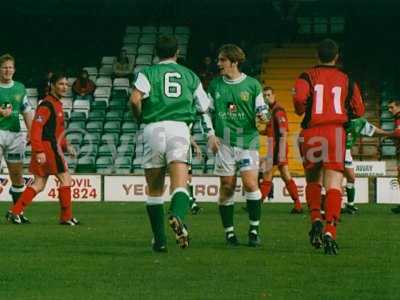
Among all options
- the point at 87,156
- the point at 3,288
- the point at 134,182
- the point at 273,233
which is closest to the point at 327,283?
the point at 3,288

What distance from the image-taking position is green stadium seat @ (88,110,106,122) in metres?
32.0

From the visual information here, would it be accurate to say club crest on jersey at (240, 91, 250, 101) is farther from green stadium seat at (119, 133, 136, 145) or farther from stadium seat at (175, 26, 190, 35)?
stadium seat at (175, 26, 190, 35)

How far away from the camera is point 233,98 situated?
1372 cm

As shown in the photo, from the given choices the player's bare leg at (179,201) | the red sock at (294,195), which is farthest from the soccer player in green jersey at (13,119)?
the player's bare leg at (179,201)

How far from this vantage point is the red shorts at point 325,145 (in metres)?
12.3

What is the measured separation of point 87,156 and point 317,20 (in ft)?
28.0

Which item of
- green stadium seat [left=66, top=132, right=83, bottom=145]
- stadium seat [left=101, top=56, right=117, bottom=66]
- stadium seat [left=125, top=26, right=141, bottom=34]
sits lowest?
green stadium seat [left=66, top=132, right=83, bottom=145]

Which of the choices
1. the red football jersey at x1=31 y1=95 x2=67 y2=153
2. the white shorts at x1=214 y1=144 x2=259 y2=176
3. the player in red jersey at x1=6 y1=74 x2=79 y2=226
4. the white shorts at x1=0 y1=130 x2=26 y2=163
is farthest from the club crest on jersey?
the white shorts at x1=0 y1=130 x2=26 y2=163

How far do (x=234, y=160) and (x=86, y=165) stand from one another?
1671 cm

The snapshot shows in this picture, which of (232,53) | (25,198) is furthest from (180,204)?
(25,198)

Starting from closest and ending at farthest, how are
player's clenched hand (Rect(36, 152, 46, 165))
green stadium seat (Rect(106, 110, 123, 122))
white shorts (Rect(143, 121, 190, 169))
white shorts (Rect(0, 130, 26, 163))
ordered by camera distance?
white shorts (Rect(143, 121, 190, 169)) < player's clenched hand (Rect(36, 152, 46, 165)) < white shorts (Rect(0, 130, 26, 163)) < green stadium seat (Rect(106, 110, 123, 122))

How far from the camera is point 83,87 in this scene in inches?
1272

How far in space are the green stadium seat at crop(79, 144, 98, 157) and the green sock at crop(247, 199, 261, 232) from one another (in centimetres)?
1717

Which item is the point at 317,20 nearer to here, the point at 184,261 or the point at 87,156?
the point at 87,156
